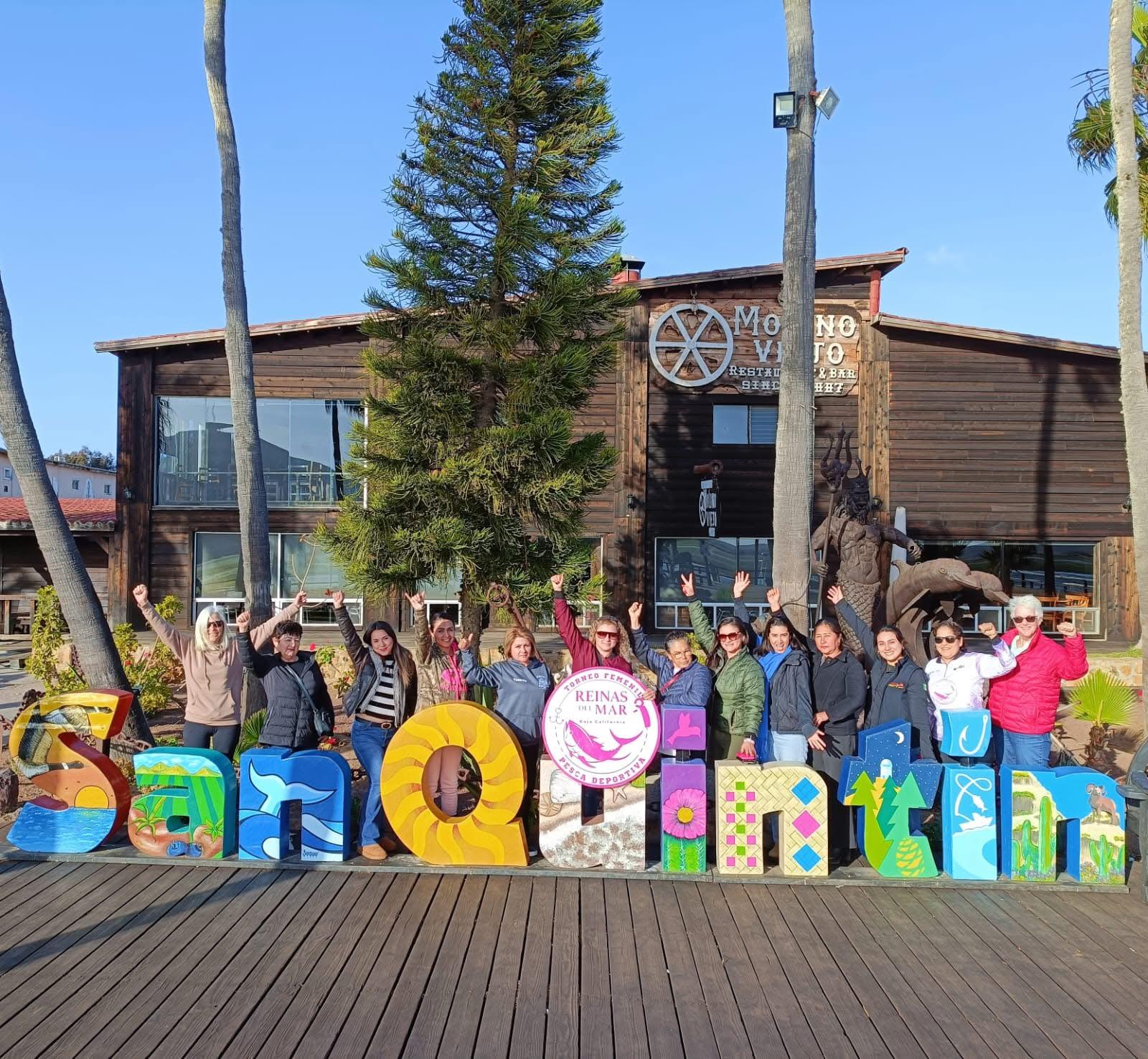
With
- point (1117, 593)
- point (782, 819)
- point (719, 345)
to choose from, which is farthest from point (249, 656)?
point (1117, 593)

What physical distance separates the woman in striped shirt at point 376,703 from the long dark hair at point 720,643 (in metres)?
2.08

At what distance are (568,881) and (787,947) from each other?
1.35m

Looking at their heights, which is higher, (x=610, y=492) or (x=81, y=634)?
(x=610, y=492)

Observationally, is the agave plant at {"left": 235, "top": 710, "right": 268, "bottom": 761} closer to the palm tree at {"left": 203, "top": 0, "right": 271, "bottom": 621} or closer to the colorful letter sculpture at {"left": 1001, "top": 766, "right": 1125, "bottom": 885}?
the palm tree at {"left": 203, "top": 0, "right": 271, "bottom": 621}

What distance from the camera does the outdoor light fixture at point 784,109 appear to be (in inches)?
335

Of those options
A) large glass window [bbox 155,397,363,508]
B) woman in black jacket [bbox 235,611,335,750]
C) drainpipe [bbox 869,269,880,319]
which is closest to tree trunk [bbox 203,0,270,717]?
woman in black jacket [bbox 235,611,335,750]

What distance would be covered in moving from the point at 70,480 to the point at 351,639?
46202 mm

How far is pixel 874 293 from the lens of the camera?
57.2ft

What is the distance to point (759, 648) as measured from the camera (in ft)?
24.5

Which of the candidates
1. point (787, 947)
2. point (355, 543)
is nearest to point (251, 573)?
point (355, 543)

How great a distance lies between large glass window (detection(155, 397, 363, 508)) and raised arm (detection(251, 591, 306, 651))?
1121 cm

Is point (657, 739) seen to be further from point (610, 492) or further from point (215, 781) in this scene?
point (610, 492)

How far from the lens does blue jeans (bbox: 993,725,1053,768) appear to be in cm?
551

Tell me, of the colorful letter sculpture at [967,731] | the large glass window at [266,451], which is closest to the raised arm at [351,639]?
the colorful letter sculpture at [967,731]
